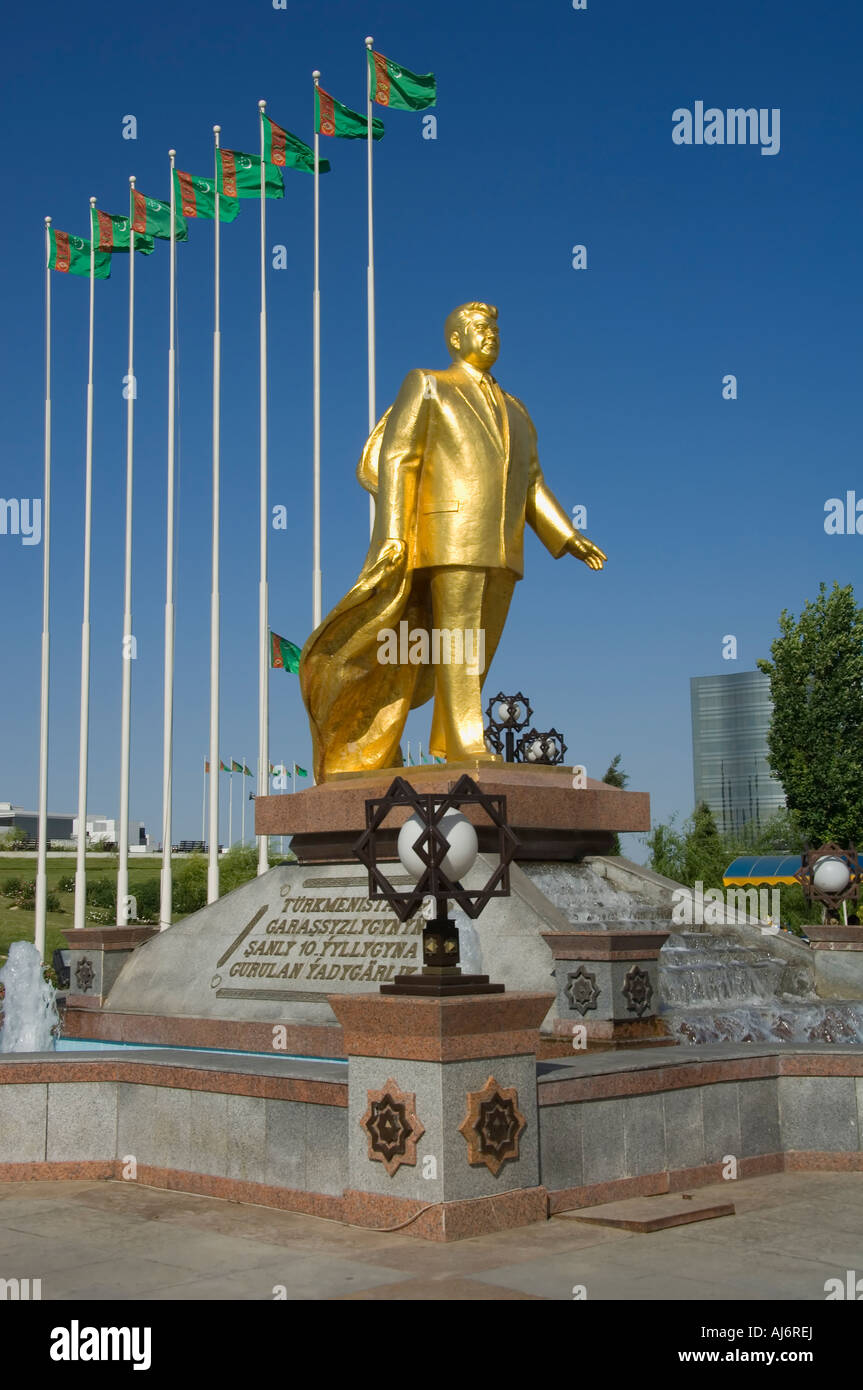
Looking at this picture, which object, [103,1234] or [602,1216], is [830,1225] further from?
[103,1234]

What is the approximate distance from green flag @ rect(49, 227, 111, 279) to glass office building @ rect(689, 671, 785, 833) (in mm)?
111382

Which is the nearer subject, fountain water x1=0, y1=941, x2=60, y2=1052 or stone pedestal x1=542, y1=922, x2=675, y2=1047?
stone pedestal x1=542, y1=922, x2=675, y2=1047

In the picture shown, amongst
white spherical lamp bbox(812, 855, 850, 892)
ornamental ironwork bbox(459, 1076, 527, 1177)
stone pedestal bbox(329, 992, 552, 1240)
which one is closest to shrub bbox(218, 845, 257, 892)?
white spherical lamp bbox(812, 855, 850, 892)

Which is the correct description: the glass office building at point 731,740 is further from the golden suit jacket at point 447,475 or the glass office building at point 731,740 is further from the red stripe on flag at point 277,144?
the golden suit jacket at point 447,475

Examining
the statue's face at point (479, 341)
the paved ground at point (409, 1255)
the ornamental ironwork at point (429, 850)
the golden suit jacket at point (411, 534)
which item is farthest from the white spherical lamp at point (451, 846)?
the statue's face at point (479, 341)

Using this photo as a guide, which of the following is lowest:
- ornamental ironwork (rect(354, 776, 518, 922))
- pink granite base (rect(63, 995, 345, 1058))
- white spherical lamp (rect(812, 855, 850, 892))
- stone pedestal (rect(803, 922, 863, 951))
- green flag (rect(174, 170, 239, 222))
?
pink granite base (rect(63, 995, 345, 1058))

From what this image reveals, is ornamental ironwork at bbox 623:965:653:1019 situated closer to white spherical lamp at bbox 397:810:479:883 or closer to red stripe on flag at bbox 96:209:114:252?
white spherical lamp at bbox 397:810:479:883

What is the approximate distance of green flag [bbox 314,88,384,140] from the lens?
72.5 ft

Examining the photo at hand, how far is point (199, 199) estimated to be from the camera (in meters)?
23.8

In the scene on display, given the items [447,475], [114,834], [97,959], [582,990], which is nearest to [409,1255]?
[582,990]

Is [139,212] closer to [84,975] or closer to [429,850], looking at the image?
[84,975]
